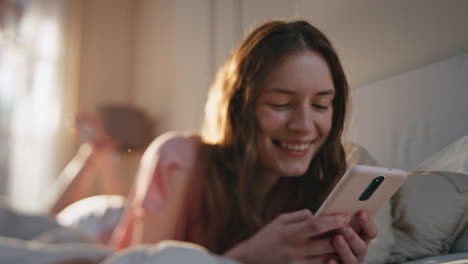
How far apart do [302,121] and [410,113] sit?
150 mm

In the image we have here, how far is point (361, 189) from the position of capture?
51 cm

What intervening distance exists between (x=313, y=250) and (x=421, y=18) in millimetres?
312

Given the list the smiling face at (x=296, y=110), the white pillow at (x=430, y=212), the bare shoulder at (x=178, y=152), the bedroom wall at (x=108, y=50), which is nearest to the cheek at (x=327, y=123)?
the smiling face at (x=296, y=110)

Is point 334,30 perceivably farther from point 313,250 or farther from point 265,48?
point 313,250

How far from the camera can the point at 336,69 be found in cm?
62

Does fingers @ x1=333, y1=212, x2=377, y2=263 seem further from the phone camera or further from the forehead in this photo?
the forehead

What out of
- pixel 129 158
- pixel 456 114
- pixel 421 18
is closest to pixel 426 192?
pixel 456 114

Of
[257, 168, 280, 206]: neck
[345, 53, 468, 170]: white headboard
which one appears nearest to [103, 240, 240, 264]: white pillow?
[345, 53, 468, 170]: white headboard

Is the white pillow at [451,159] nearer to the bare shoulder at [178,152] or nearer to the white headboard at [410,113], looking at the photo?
the white headboard at [410,113]

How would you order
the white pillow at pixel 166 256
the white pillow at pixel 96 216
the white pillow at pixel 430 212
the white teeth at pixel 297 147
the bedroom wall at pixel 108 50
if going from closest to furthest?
the white pillow at pixel 166 256
the white pillow at pixel 430 212
the white teeth at pixel 297 147
the white pillow at pixel 96 216
the bedroom wall at pixel 108 50

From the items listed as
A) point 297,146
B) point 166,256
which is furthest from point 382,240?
point 166,256

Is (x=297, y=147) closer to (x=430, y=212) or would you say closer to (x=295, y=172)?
(x=295, y=172)

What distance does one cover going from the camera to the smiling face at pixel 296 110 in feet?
2.10

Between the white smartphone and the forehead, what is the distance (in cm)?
16
